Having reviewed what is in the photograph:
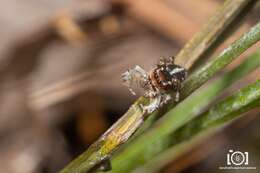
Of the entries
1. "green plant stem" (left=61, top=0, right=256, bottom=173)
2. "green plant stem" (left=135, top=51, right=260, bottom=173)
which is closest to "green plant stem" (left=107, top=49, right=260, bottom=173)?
"green plant stem" (left=135, top=51, right=260, bottom=173)

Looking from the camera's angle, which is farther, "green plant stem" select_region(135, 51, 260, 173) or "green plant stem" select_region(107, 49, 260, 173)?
"green plant stem" select_region(107, 49, 260, 173)

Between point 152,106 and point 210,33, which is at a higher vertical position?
point 210,33

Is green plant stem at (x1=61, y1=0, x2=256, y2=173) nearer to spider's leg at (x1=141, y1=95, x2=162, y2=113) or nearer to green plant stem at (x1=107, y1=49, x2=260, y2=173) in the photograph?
spider's leg at (x1=141, y1=95, x2=162, y2=113)

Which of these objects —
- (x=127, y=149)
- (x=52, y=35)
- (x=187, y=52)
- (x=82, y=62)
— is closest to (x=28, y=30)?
(x=52, y=35)

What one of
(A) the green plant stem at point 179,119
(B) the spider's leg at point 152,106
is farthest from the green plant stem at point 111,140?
(A) the green plant stem at point 179,119

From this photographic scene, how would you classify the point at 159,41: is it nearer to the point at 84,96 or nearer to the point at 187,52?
the point at 84,96

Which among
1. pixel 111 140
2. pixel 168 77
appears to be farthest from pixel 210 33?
pixel 111 140

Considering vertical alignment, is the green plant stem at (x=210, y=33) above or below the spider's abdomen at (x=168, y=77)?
above

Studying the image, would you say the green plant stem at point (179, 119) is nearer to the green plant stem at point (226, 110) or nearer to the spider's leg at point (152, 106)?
the green plant stem at point (226, 110)

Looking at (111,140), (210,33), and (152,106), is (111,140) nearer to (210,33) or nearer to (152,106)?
(152,106)

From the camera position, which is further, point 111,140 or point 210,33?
point 210,33
